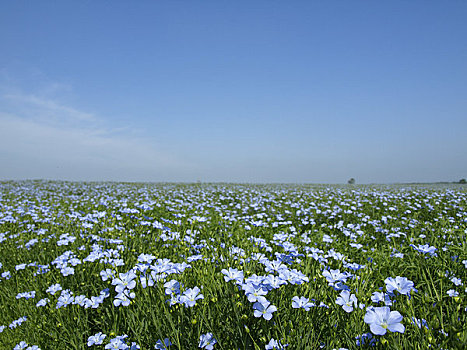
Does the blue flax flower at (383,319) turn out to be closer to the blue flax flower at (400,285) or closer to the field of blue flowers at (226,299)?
the field of blue flowers at (226,299)

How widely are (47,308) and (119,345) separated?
1495 mm

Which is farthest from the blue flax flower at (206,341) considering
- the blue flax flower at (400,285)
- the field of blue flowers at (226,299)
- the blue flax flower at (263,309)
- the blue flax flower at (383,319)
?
the blue flax flower at (400,285)

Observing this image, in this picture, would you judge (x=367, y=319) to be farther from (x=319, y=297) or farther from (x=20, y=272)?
(x=20, y=272)

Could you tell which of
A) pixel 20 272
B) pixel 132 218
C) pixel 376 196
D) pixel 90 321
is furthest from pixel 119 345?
pixel 376 196

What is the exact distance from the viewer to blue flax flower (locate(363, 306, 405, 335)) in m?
1.43

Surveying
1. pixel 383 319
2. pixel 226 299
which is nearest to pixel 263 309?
pixel 226 299

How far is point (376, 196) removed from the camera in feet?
33.5

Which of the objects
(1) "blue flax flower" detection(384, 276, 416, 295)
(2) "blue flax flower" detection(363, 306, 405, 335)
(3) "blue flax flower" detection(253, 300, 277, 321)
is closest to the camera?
(2) "blue flax flower" detection(363, 306, 405, 335)

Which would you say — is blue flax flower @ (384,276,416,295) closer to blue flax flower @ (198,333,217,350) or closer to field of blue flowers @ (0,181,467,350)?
field of blue flowers @ (0,181,467,350)

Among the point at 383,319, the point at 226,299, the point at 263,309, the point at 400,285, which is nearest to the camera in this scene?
the point at 383,319

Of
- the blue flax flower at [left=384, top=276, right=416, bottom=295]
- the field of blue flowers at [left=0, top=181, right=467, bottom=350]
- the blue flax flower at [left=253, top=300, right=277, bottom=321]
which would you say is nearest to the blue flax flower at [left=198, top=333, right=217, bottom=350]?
the field of blue flowers at [left=0, top=181, right=467, bottom=350]

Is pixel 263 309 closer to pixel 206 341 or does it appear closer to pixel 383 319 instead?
pixel 206 341

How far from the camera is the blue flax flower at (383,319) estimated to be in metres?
1.43

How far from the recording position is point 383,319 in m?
1.50
